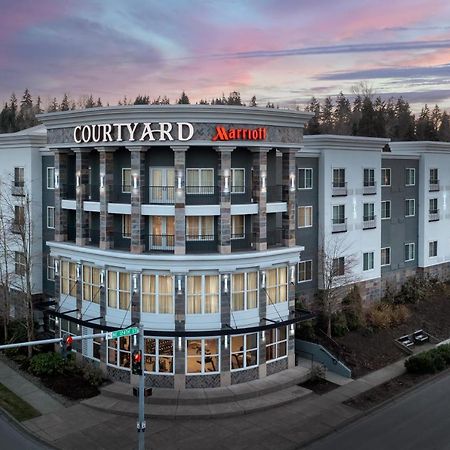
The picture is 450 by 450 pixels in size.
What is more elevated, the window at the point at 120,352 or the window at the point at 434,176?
the window at the point at 434,176

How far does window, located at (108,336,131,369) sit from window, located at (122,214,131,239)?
21.0 feet

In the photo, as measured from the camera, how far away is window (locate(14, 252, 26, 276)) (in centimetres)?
4294

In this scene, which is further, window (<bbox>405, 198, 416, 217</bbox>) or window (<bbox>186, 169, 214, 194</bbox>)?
window (<bbox>405, 198, 416, 217</bbox>)

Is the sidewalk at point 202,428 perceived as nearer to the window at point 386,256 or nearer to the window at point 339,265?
the window at point 339,265

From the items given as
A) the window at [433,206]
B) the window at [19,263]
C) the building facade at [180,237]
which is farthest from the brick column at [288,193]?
the window at [433,206]

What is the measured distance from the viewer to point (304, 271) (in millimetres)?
43094

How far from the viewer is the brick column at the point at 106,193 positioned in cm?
3456

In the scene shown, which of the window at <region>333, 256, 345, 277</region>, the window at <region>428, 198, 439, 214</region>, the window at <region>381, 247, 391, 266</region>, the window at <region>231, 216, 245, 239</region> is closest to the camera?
the window at <region>231, 216, 245, 239</region>

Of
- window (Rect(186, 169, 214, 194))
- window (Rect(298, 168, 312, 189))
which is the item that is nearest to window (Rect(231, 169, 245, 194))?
window (Rect(186, 169, 214, 194))

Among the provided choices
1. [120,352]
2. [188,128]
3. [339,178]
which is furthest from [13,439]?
[339,178]

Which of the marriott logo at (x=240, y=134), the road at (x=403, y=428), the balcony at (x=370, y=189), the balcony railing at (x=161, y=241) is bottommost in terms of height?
the road at (x=403, y=428)

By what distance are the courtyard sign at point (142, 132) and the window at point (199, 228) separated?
16.4 ft

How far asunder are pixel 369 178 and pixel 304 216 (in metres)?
8.18

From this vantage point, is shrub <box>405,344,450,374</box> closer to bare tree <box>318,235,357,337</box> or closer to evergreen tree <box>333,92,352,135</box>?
bare tree <box>318,235,357,337</box>
